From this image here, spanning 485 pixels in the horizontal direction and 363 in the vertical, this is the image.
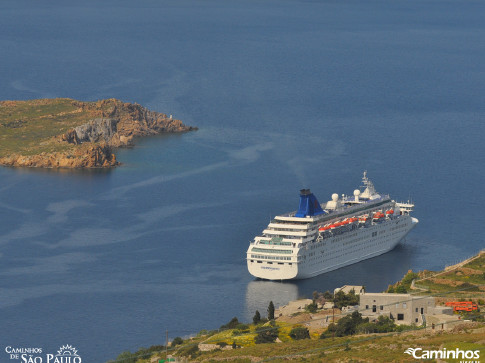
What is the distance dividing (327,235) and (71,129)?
57873mm

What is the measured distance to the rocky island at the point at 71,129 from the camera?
151125 mm

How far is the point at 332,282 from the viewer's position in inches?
4141

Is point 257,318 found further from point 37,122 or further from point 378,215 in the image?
point 37,122

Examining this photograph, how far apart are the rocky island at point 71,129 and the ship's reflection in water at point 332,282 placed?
150 ft

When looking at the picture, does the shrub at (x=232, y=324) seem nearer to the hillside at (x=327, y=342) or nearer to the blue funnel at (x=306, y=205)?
the hillside at (x=327, y=342)

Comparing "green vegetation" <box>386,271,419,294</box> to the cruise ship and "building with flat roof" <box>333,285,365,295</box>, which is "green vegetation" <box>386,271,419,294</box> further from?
the cruise ship

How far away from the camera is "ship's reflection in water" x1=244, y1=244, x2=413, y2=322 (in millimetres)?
99625

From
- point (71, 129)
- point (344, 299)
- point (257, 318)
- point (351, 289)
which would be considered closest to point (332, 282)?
point (351, 289)

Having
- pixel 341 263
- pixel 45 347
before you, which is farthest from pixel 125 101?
pixel 45 347

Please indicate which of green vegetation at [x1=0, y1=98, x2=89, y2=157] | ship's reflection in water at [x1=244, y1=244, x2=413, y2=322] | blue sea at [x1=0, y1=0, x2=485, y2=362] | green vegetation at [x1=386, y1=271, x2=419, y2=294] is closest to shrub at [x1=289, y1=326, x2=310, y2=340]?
blue sea at [x1=0, y1=0, x2=485, y2=362]

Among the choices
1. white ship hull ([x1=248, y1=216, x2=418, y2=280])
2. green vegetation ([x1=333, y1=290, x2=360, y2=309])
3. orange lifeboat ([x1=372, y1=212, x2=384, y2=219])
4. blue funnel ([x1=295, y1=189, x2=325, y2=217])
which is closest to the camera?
green vegetation ([x1=333, y1=290, x2=360, y2=309])

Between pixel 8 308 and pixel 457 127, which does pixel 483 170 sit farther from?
pixel 8 308

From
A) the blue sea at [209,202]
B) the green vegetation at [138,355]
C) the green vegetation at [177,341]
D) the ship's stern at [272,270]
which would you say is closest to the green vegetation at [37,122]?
the blue sea at [209,202]

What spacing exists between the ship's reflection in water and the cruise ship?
96cm
